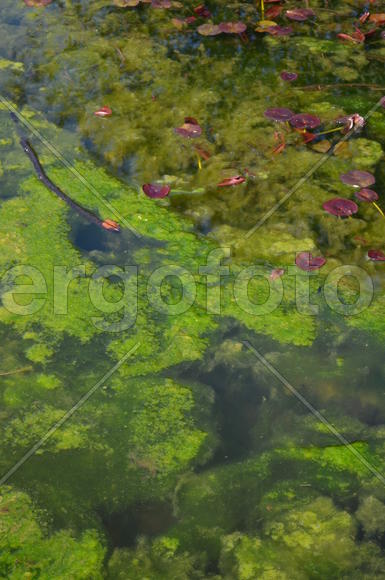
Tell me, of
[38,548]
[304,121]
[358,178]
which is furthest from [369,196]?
[38,548]

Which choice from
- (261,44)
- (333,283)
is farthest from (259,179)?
(261,44)

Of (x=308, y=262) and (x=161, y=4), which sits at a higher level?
(x=161, y=4)

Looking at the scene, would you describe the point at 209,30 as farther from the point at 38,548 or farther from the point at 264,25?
the point at 38,548

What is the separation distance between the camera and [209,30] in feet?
12.1

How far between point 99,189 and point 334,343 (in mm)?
1155

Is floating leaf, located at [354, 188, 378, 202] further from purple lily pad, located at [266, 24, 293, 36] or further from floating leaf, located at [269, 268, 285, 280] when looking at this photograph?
purple lily pad, located at [266, 24, 293, 36]

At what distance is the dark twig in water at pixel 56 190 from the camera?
2635mm

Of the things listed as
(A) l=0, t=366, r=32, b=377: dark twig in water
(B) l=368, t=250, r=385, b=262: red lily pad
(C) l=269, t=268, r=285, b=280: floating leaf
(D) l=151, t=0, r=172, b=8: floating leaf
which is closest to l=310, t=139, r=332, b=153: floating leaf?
(B) l=368, t=250, r=385, b=262: red lily pad

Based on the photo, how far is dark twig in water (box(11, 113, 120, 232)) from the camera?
2.63 metres

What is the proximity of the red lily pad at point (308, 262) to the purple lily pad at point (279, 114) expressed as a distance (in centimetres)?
83

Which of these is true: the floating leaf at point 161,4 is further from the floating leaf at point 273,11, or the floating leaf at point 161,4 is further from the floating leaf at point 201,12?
the floating leaf at point 273,11

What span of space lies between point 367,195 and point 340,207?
0.15 m

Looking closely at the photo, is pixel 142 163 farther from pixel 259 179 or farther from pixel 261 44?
pixel 261 44

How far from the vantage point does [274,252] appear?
2.62 metres
